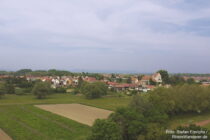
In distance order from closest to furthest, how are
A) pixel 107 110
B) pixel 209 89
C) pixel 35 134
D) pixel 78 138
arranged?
pixel 78 138 < pixel 35 134 < pixel 209 89 < pixel 107 110

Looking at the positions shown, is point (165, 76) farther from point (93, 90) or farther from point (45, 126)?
point (45, 126)

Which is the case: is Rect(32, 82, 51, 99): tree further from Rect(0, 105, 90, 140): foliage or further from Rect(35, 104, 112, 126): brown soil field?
Rect(0, 105, 90, 140): foliage

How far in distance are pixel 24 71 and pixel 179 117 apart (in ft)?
490

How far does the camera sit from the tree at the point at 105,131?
14330 millimetres

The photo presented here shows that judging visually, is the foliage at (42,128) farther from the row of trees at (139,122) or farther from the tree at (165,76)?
the tree at (165,76)

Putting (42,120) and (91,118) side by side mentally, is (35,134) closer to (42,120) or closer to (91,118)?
(42,120)

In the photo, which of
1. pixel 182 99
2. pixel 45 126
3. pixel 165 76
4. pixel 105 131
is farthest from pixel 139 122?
pixel 165 76

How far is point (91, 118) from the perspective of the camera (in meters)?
28.4

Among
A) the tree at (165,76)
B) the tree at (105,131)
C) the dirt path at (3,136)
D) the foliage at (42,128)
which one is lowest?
the dirt path at (3,136)

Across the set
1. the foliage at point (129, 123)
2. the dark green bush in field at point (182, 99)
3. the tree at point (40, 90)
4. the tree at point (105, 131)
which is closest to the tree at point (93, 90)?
the tree at point (40, 90)

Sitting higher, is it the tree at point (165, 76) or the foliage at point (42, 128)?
the tree at point (165, 76)

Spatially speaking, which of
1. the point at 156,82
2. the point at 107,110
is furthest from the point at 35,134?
the point at 156,82

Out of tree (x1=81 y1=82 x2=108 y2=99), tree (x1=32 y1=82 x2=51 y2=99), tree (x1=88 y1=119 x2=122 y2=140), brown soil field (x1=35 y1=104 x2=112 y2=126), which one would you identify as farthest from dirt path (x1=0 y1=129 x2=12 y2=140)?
tree (x1=81 y1=82 x2=108 y2=99)

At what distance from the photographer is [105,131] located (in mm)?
14602
